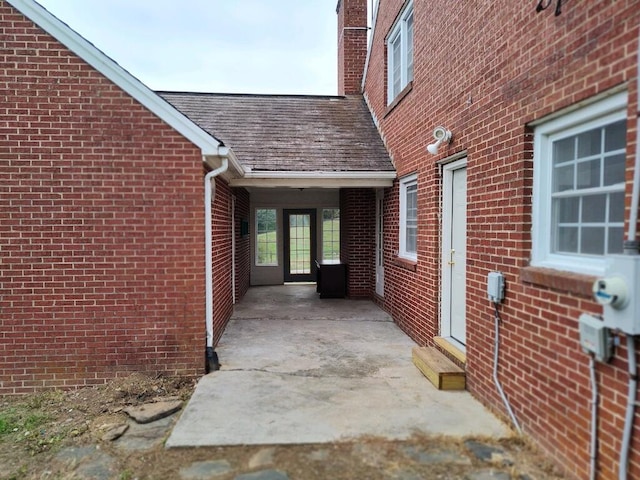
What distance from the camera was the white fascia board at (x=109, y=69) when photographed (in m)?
4.82

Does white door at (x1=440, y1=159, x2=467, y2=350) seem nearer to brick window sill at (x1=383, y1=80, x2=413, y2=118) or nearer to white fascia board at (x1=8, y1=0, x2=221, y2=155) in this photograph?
brick window sill at (x1=383, y1=80, x2=413, y2=118)

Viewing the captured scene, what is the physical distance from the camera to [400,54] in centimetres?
779

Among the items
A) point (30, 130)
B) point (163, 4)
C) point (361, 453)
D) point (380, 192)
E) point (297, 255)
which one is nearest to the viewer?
point (361, 453)

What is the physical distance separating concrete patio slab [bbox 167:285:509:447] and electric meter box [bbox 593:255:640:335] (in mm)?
1646

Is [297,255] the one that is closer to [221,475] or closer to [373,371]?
[373,371]

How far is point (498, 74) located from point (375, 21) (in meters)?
6.20

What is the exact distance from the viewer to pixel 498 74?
4074 mm

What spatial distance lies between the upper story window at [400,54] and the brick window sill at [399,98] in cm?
25

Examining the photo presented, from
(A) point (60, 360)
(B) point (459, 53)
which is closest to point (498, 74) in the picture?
(B) point (459, 53)

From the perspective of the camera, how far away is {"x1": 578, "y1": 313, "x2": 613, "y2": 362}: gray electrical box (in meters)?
2.63

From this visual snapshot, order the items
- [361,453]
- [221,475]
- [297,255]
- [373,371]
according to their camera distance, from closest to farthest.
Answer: [221,475], [361,453], [373,371], [297,255]

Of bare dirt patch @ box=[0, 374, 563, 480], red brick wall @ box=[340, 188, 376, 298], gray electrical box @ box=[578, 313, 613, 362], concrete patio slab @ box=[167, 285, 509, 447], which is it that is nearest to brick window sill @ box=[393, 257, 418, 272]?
concrete patio slab @ box=[167, 285, 509, 447]

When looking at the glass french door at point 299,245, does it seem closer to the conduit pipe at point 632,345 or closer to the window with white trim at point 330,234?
the window with white trim at point 330,234

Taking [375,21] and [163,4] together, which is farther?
[163,4]
